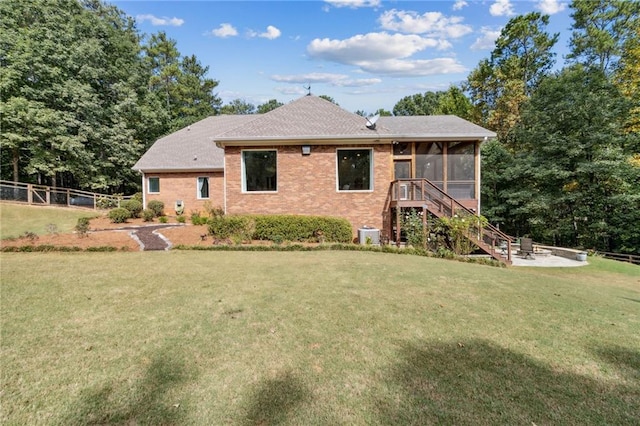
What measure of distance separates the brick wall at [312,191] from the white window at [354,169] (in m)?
0.24

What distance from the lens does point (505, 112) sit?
23.6m

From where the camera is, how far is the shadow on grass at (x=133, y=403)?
7.85 feet

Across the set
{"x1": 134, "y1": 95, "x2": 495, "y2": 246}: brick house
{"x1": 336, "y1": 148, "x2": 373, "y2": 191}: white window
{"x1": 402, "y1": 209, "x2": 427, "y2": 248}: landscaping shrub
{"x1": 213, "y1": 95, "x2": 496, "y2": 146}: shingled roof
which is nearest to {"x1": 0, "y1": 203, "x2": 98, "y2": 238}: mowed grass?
{"x1": 134, "y1": 95, "x2": 495, "y2": 246}: brick house

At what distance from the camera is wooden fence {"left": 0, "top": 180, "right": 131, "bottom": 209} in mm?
18797

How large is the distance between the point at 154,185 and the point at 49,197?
23.1 ft

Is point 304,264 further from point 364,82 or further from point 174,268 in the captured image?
point 364,82

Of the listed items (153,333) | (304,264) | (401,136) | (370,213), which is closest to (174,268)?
(304,264)

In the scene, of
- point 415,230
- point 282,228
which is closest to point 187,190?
point 282,228

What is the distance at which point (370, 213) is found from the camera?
12.9 metres

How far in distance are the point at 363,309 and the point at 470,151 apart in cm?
1148

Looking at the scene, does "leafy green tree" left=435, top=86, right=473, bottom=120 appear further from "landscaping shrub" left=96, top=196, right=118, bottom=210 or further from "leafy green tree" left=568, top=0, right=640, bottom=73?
"landscaping shrub" left=96, top=196, right=118, bottom=210

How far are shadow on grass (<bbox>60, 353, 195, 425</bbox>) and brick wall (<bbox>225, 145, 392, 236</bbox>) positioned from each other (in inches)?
399

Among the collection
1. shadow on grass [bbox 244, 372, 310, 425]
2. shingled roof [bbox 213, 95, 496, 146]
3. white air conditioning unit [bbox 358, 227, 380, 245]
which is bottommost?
shadow on grass [bbox 244, 372, 310, 425]

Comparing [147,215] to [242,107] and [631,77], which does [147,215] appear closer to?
[631,77]
